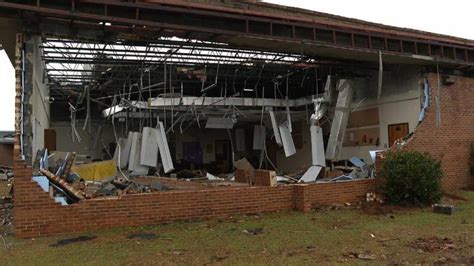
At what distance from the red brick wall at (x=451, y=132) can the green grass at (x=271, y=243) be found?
3989 millimetres

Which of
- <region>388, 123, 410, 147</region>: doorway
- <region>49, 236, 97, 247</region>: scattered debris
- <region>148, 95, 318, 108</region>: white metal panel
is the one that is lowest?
<region>49, 236, 97, 247</region>: scattered debris

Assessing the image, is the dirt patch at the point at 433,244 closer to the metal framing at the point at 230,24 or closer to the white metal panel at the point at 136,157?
the metal framing at the point at 230,24

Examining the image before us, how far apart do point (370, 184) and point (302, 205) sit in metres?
2.48

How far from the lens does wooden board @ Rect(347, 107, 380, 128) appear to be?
1549cm

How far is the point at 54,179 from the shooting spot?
930cm

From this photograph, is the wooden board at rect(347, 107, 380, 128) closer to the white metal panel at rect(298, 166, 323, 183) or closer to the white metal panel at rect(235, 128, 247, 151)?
the white metal panel at rect(298, 166, 323, 183)

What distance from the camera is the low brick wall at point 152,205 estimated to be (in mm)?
8328

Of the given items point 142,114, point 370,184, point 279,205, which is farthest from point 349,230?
point 142,114

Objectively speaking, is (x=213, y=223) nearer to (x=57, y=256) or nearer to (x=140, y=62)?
(x=57, y=256)

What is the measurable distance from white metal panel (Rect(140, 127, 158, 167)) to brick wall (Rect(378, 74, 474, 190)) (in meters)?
8.16

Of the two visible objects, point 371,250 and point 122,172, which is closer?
point 371,250

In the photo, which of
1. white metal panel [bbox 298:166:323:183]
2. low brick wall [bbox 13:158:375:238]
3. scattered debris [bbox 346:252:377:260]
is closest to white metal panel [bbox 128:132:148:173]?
white metal panel [bbox 298:166:323:183]

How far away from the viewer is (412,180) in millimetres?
11344

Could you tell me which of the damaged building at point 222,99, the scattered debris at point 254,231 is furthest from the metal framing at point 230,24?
the scattered debris at point 254,231
